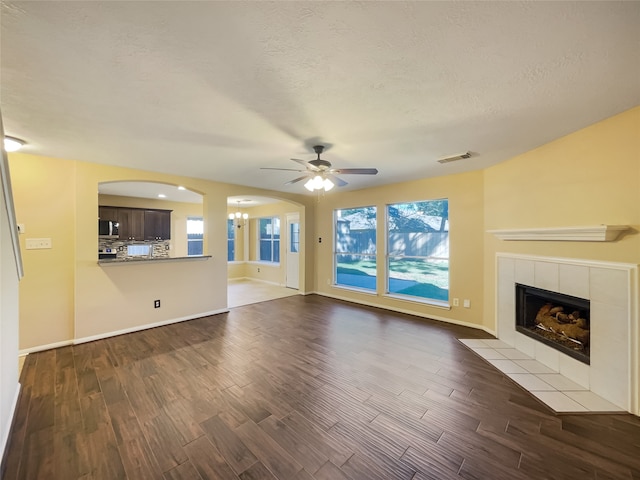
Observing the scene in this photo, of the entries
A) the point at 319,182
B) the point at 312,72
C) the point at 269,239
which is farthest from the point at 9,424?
the point at 269,239

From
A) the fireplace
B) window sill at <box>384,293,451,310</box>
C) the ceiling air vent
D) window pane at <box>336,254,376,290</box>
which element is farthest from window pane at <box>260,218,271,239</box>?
the fireplace

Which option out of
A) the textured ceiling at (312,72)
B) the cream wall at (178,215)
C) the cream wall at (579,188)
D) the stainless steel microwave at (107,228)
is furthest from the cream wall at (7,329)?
the cream wall at (178,215)

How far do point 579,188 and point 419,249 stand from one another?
8.09ft

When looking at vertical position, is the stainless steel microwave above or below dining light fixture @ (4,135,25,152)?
below

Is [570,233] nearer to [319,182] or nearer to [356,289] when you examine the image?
[319,182]

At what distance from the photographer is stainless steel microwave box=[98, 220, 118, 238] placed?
5.73 meters

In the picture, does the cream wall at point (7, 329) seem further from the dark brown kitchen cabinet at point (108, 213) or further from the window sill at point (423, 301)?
the window sill at point (423, 301)

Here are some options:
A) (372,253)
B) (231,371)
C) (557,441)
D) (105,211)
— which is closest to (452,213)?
(372,253)

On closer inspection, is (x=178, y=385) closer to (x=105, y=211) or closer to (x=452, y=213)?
(x=452, y=213)

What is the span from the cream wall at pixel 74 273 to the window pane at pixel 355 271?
3.51 metres

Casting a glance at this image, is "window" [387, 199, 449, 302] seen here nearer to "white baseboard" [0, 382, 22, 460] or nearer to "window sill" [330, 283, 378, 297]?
"window sill" [330, 283, 378, 297]

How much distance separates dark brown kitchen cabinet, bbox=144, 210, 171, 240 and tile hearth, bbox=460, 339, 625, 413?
7.36 meters

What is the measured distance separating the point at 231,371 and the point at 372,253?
3677 mm

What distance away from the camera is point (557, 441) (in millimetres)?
1792
